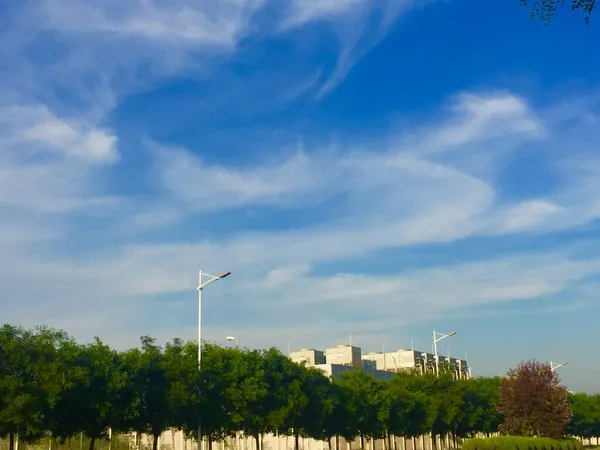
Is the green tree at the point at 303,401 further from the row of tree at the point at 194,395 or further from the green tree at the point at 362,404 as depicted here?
the green tree at the point at 362,404

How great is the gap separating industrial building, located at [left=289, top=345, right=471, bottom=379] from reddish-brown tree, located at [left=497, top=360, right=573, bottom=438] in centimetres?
3213

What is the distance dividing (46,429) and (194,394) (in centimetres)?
841

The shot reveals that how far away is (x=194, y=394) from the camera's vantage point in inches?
1528

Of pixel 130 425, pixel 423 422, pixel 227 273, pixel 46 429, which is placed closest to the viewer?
pixel 46 429

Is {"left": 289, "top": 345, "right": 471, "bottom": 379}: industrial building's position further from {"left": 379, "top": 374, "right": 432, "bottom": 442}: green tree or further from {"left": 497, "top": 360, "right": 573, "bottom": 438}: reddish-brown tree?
{"left": 497, "top": 360, "right": 573, "bottom": 438}: reddish-brown tree

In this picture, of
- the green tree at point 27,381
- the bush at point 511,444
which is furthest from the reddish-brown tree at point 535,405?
the green tree at point 27,381

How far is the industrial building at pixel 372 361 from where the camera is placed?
98.4 meters

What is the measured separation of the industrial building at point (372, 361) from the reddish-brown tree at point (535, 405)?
3213 centimetres

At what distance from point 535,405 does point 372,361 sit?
208ft

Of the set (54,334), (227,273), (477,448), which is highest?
(227,273)

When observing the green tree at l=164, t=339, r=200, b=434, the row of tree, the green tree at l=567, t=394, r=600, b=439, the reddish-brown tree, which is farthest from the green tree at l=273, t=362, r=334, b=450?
the green tree at l=567, t=394, r=600, b=439

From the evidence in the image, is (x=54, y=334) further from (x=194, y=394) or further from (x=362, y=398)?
(x=362, y=398)

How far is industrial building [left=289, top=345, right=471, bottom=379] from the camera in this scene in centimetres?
9840

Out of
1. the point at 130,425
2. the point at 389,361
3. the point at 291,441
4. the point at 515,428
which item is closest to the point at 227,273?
the point at 130,425
